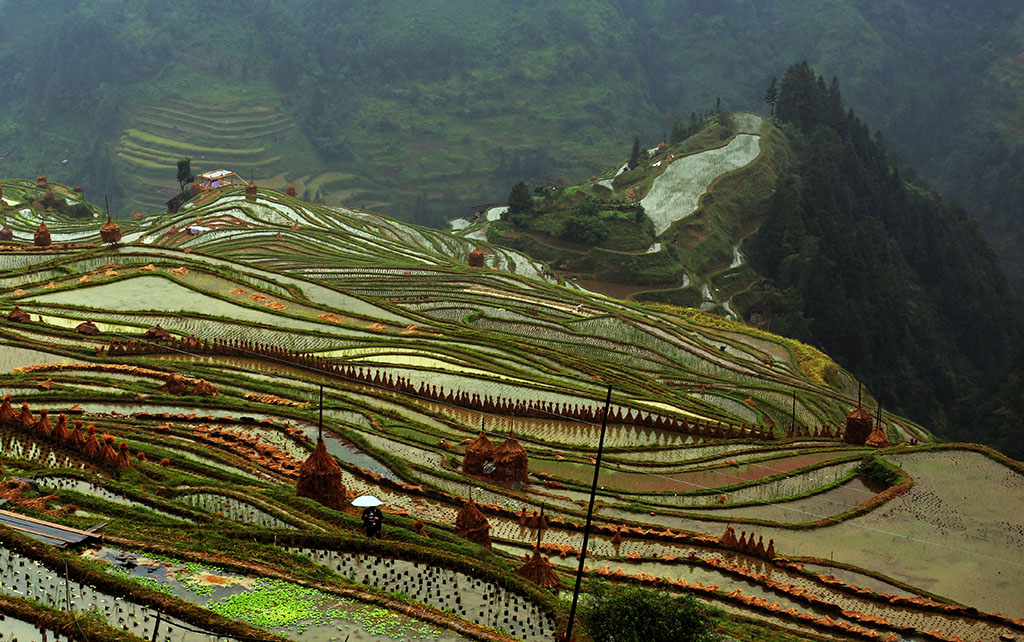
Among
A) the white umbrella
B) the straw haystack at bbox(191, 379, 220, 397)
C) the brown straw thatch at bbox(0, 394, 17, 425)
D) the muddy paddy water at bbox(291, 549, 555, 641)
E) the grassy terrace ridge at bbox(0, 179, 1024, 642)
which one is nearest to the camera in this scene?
the muddy paddy water at bbox(291, 549, 555, 641)

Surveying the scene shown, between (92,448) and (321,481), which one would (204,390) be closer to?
(92,448)

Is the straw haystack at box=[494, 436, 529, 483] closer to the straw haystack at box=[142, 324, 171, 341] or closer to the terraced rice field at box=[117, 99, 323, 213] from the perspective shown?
the straw haystack at box=[142, 324, 171, 341]

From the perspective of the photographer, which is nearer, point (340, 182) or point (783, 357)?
point (783, 357)

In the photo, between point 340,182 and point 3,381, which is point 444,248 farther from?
point 340,182

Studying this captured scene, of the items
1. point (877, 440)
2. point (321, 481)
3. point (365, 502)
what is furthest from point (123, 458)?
point (877, 440)

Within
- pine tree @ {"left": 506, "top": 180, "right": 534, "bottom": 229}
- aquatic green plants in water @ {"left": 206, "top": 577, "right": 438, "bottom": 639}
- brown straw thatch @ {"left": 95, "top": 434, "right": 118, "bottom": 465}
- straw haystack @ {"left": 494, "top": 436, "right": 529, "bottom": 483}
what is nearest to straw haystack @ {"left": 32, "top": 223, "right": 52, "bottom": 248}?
brown straw thatch @ {"left": 95, "top": 434, "right": 118, "bottom": 465}

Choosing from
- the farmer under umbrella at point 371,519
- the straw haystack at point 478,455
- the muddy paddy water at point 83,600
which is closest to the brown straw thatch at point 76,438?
the muddy paddy water at point 83,600

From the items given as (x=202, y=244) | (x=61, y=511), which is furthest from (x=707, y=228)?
(x=61, y=511)
